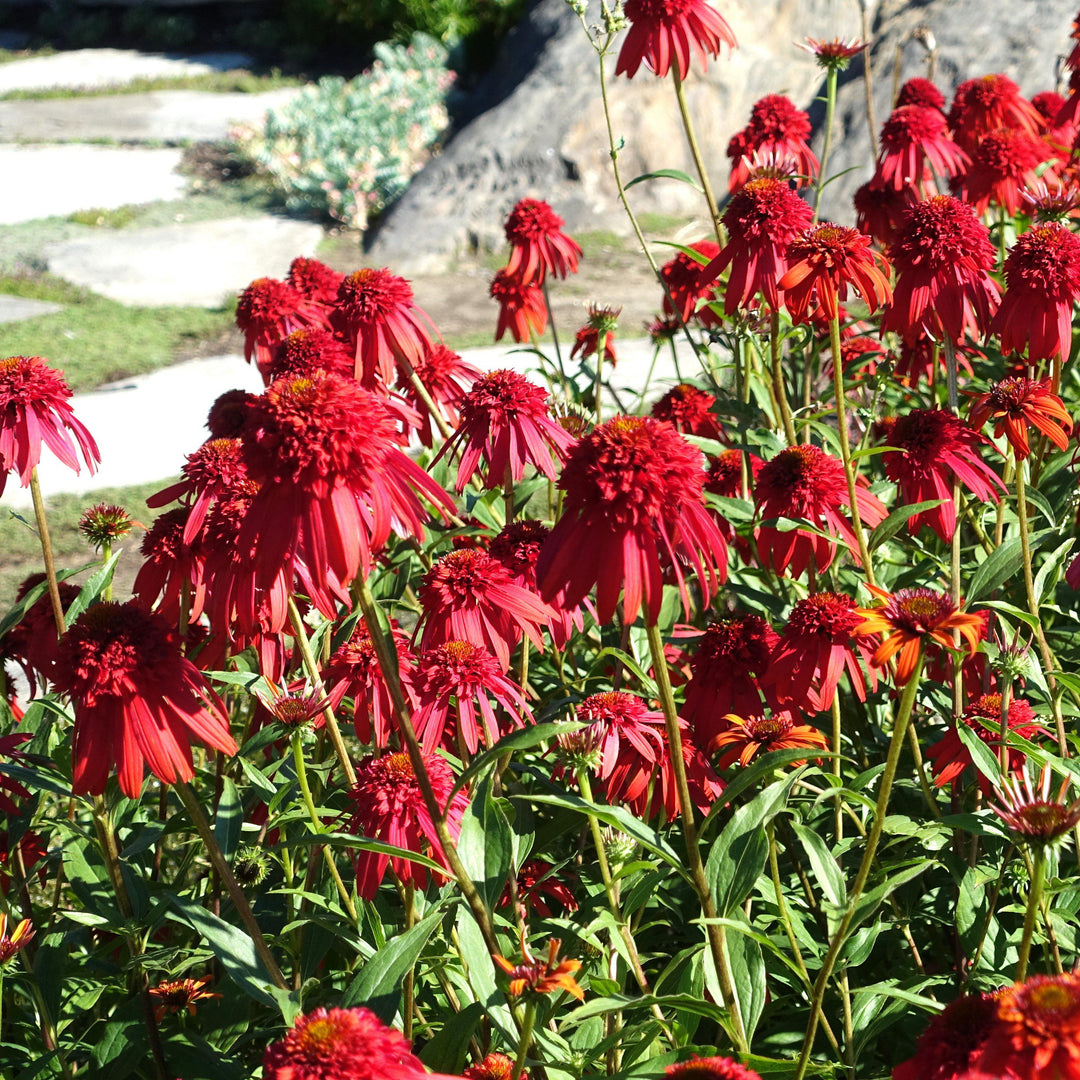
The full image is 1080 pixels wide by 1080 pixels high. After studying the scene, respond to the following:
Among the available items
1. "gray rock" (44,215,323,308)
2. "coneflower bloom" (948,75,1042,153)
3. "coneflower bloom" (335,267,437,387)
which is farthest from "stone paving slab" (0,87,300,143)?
"coneflower bloom" (335,267,437,387)

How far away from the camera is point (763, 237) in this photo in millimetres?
1973

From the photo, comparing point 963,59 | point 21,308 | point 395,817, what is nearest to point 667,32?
point 395,817

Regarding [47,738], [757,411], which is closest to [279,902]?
[47,738]

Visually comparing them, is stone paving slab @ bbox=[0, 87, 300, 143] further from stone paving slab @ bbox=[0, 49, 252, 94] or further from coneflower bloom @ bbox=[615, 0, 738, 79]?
coneflower bloom @ bbox=[615, 0, 738, 79]

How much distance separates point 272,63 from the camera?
1411cm

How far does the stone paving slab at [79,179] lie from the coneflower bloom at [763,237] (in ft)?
26.5

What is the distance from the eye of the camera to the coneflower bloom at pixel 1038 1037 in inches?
30.3

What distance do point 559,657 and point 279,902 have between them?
0.63 meters

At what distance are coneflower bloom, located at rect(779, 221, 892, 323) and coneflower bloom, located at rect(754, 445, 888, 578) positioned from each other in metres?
0.23

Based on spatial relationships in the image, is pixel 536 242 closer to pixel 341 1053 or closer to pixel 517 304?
pixel 517 304

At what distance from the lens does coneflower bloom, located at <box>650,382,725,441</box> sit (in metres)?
2.64

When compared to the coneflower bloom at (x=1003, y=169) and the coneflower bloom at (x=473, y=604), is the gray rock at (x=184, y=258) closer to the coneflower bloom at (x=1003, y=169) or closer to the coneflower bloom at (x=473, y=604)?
the coneflower bloom at (x=1003, y=169)

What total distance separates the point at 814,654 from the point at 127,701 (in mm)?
936

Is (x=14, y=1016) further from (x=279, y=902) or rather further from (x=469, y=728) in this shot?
→ (x=469, y=728)
